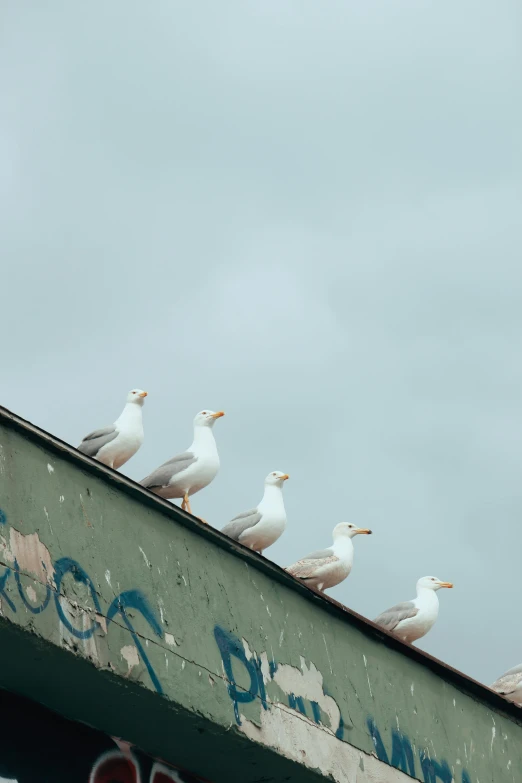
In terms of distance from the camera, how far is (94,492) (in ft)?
27.8

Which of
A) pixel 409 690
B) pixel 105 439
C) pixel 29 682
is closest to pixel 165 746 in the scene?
pixel 29 682

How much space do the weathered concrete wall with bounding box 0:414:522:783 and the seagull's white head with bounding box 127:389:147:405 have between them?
3730 mm

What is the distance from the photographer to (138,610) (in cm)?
844

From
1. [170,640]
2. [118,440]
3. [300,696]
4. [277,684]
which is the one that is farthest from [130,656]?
[118,440]

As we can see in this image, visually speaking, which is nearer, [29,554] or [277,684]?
[29,554]

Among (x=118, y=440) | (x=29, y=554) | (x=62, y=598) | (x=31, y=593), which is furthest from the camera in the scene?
(x=118, y=440)

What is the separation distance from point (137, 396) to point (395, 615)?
3.68 m

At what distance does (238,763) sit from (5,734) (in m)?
1.97

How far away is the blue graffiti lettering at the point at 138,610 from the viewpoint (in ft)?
→ 27.2

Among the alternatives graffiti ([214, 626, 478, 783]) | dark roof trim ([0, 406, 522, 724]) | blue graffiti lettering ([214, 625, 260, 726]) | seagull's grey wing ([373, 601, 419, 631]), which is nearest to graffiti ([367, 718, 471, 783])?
graffiti ([214, 626, 478, 783])

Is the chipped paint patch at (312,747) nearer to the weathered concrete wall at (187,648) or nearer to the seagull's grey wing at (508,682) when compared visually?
the weathered concrete wall at (187,648)

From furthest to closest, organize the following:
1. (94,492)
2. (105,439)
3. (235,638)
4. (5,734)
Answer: (105,439)
(235,638)
(94,492)
(5,734)

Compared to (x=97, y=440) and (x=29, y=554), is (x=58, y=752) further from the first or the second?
(x=97, y=440)

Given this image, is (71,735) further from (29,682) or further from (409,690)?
(409,690)
